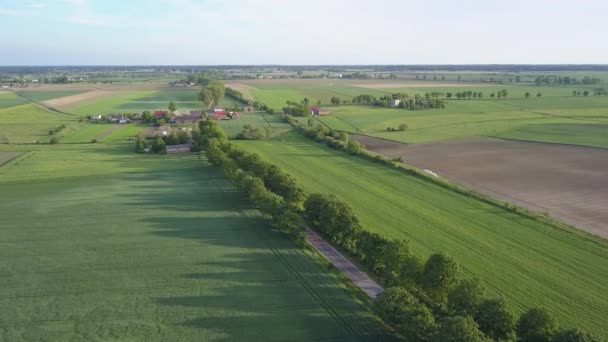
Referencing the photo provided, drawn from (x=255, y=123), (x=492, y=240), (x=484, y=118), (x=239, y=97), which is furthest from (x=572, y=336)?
(x=239, y=97)

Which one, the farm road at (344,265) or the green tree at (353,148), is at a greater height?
the green tree at (353,148)

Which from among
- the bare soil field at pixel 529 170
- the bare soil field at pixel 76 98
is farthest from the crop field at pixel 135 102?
the bare soil field at pixel 529 170

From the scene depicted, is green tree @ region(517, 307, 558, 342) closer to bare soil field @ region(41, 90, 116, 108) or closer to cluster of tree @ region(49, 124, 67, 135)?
cluster of tree @ region(49, 124, 67, 135)

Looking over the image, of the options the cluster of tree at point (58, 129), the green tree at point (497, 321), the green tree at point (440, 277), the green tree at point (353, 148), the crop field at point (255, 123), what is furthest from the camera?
the crop field at point (255, 123)

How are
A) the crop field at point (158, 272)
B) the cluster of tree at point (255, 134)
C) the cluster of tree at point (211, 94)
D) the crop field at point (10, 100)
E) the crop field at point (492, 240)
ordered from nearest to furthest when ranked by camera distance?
the crop field at point (158, 272)
the crop field at point (492, 240)
the cluster of tree at point (255, 134)
the cluster of tree at point (211, 94)
the crop field at point (10, 100)

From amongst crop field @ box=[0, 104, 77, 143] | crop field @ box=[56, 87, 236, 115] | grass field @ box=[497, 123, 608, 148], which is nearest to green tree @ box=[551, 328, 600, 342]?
grass field @ box=[497, 123, 608, 148]

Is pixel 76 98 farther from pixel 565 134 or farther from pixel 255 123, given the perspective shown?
pixel 565 134

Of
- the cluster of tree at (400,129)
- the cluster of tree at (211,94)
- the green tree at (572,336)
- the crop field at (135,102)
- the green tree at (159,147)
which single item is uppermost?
the cluster of tree at (211,94)

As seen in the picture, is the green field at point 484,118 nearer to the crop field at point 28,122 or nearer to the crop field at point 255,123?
the crop field at point 255,123
